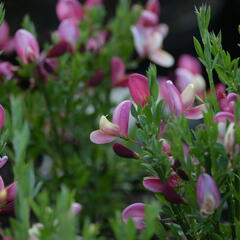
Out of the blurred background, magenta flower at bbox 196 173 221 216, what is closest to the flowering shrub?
magenta flower at bbox 196 173 221 216

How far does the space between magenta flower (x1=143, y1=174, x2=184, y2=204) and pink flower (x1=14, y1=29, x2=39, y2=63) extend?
0.73 meters

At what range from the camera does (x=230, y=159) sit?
100cm

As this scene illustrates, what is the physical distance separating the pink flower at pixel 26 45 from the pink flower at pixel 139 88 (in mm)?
618

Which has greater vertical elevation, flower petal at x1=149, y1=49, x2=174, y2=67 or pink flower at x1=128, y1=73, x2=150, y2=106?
pink flower at x1=128, y1=73, x2=150, y2=106

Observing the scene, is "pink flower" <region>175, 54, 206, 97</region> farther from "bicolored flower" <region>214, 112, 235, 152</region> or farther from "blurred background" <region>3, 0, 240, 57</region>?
"blurred background" <region>3, 0, 240, 57</region>

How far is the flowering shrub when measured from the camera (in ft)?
3.18

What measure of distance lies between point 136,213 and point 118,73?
3.28 feet

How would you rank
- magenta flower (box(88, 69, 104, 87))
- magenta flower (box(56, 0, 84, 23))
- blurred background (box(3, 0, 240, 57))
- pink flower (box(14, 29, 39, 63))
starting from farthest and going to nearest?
1. blurred background (box(3, 0, 240, 57))
2. magenta flower (box(56, 0, 84, 23))
3. magenta flower (box(88, 69, 104, 87))
4. pink flower (box(14, 29, 39, 63))

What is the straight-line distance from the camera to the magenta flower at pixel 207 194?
980 millimetres

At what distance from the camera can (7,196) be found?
3.52ft

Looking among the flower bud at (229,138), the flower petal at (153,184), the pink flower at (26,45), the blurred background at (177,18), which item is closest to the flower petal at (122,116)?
the flower petal at (153,184)

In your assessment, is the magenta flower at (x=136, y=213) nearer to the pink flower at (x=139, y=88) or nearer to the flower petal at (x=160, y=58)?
the pink flower at (x=139, y=88)

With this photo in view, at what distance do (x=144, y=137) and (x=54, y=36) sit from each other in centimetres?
104

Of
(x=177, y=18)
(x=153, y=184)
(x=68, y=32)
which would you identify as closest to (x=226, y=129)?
(x=153, y=184)
